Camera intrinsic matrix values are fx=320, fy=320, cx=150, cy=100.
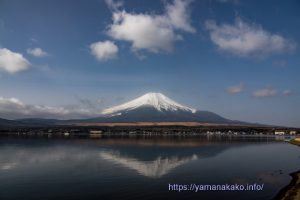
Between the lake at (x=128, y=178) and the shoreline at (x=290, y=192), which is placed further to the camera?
the lake at (x=128, y=178)

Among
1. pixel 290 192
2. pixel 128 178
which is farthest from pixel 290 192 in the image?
pixel 128 178

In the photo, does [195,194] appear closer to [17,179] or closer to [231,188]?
[231,188]

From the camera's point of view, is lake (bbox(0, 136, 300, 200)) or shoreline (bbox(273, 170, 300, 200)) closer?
shoreline (bbox(273, 170, 300, 200))

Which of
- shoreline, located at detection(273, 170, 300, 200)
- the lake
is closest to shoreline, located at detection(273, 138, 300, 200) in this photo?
shoreline, located at detection(273, 170, 300, 200)

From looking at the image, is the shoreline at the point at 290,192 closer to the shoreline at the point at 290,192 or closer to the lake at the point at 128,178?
the shoreline at the point at 290,192

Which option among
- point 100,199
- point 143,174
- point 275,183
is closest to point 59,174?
point 143,174

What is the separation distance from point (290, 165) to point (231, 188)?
20007 millimetres

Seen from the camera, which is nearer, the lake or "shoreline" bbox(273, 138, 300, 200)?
"shoreline" bbox(273, 138, 300, 200)

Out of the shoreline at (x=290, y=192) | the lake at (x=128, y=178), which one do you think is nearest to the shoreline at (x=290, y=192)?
the shoreline at (x=290, y=192)

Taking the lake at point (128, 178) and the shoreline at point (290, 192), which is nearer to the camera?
the shoreline at point (290, 192)

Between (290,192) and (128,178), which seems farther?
(128,178)

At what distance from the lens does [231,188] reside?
28.0m

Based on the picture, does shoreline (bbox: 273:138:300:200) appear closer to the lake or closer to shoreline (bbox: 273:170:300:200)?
shoreline (bbox: 273:170:300:200)

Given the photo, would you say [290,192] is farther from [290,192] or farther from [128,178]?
[128,178]
